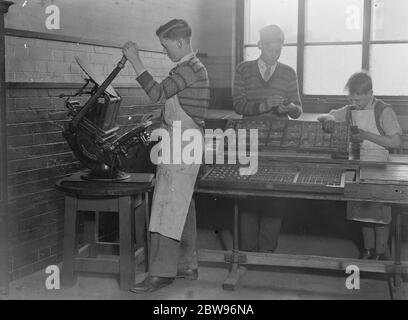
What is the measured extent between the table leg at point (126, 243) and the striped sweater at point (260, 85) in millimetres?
1185

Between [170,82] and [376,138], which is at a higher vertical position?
[170,82]

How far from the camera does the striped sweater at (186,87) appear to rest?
342 centimetres

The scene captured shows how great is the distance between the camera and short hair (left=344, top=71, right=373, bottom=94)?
12.8ft

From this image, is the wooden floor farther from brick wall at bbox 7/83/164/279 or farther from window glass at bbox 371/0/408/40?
window glass at bbox 371/0/408/40

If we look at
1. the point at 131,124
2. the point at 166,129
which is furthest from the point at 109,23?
the point at 166,129

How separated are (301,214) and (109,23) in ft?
6.52

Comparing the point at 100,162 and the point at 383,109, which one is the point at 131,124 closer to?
the point at 100,162

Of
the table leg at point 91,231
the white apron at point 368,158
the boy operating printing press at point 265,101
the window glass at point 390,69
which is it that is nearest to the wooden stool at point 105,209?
the table leg at point 91,231

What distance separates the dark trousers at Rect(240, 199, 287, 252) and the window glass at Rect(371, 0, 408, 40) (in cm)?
244

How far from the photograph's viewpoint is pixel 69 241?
3.66m

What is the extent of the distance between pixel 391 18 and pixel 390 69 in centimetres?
46

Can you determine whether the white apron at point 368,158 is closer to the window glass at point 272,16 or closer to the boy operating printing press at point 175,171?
the boy operating printing press at point 175,171

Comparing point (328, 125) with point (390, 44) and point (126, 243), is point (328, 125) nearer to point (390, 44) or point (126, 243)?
point (126, 243)

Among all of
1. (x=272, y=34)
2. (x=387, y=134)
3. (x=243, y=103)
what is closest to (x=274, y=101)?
(x=243, y=103)
